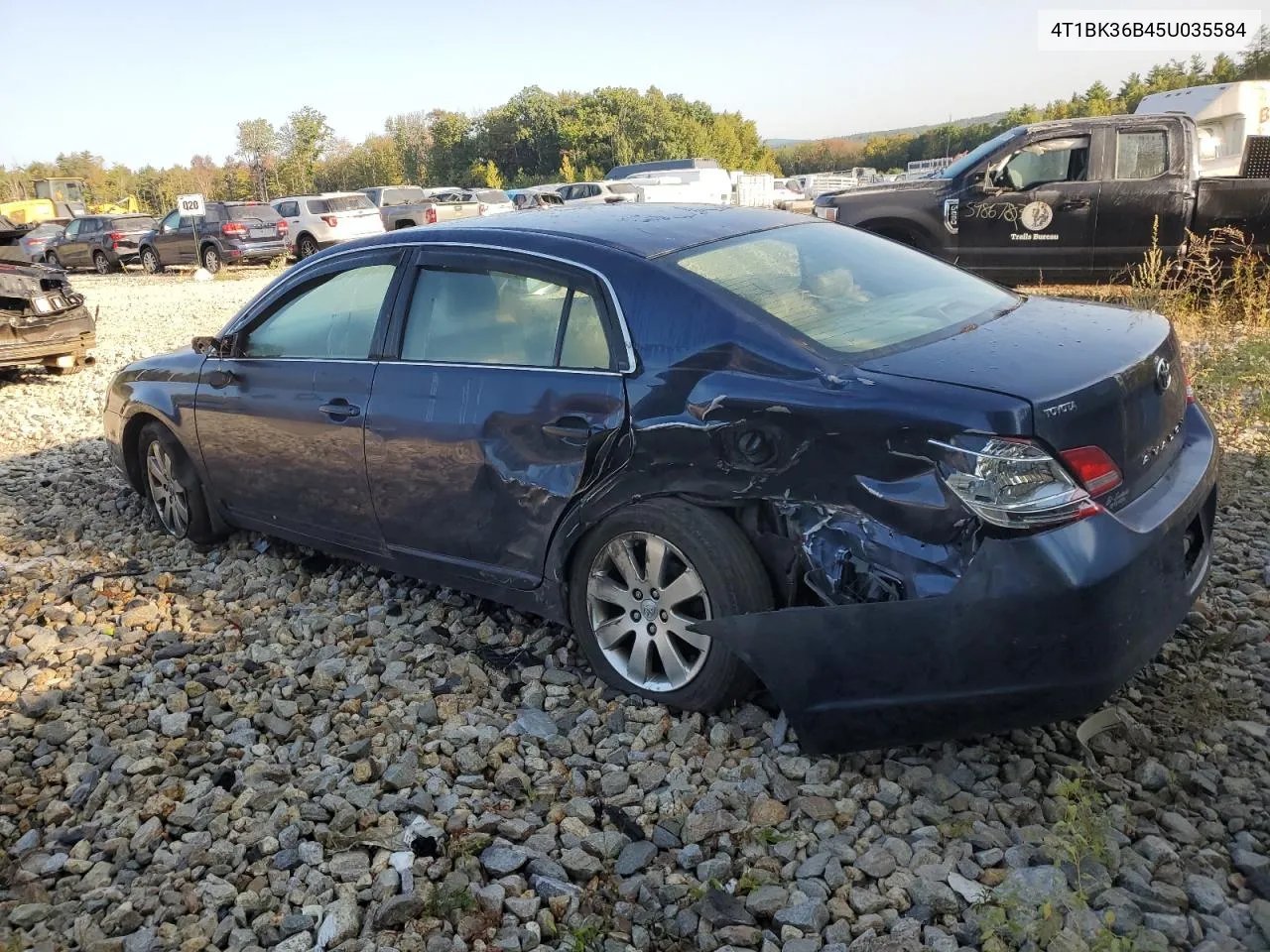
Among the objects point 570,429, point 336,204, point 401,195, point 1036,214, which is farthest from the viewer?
point 401,195

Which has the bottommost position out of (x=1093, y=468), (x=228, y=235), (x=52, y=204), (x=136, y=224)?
(x=1093, y=468)

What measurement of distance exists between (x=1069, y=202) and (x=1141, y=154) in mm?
755

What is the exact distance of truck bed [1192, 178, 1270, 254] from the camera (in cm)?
895

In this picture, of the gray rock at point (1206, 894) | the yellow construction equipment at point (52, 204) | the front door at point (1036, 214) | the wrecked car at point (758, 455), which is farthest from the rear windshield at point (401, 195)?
the gray rock at point (1206, 894)

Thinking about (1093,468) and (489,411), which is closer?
(1093,468)

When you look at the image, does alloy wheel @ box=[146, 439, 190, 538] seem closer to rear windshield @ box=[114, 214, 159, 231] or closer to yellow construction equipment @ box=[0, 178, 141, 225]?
rear windshield @ box=[114, 214, 159, 231]

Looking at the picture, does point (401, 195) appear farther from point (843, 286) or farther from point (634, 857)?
point (634, 857)

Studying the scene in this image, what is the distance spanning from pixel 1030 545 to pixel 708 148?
245ft

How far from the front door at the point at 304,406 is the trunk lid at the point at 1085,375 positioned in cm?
220

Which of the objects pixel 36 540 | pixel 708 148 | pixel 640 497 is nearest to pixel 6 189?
pixel 708 148

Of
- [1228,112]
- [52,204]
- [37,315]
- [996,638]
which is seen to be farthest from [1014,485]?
[52,204]

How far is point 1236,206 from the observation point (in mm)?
9078

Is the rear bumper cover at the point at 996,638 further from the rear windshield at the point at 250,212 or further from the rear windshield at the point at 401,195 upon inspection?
the rear windshield at the point at 401,195

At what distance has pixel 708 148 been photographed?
73125mm
